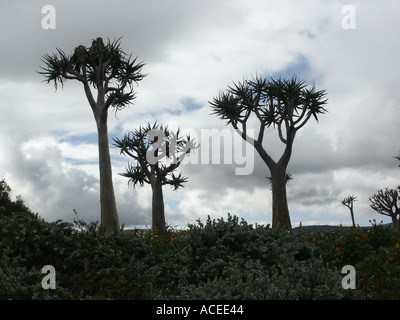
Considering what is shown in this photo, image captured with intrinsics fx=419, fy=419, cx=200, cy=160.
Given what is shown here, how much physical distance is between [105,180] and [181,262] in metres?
11.8

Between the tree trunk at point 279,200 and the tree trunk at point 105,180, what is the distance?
832 centimetres

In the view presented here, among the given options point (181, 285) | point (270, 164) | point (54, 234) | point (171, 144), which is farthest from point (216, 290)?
point (171, 144)

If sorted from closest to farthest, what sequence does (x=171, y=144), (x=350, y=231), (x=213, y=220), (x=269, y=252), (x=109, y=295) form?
(x=109, y=295)
(x=269, y=252)
(x=213, y=220)
(x=350, y=231)
(x=171, y=144)

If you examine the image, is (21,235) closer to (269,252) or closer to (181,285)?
(181,285)

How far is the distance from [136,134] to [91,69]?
4483mm

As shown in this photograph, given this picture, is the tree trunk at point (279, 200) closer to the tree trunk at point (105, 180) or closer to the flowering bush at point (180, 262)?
Answer: the tree trunk at point (105, 180)

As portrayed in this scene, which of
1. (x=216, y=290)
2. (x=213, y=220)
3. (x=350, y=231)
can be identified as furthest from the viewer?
(x=350, y=231)

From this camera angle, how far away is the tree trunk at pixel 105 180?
776 inches

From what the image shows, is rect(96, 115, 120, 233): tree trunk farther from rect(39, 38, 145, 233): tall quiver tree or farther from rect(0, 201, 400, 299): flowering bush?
rect(0, 201, 400, 299): flowering bush

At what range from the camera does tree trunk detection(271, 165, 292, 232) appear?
22.2 metres

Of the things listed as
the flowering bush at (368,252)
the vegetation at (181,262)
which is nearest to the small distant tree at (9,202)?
the vegetation at (181,262)

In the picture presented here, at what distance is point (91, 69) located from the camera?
22641mm

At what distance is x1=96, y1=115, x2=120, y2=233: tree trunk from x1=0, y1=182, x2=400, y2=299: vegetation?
9.54m

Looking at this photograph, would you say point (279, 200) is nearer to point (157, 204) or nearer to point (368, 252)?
point (157, 204)
